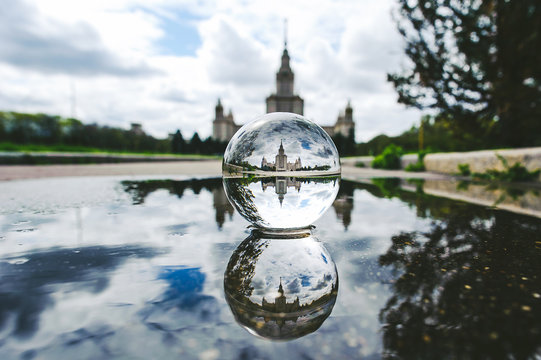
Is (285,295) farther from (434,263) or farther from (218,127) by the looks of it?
(218,127)

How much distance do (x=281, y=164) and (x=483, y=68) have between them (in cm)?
1602

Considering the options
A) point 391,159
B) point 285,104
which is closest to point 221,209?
point 391,159

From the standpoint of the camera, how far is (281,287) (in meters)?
1.46

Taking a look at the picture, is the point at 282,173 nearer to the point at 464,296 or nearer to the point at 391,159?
the point at 464,296

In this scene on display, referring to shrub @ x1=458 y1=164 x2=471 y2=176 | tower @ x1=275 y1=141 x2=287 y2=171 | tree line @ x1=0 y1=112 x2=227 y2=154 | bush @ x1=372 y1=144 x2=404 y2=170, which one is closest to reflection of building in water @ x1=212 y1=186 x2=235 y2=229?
tower @ x1=275 y1=141 x2=287 y2=171

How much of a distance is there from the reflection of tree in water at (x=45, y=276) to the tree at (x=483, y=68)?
15959 mm

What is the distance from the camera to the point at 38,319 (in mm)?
1200

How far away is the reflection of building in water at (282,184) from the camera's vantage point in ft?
7.27

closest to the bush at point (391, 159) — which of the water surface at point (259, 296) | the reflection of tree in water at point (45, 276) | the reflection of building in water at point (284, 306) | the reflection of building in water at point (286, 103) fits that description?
the water surface at point (259, 296)

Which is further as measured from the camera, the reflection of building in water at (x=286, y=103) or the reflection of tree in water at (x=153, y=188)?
the reflection of building in water at (x=286, y=103)

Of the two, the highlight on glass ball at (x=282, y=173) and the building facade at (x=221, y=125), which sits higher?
the building facade at (x=221, y=125)

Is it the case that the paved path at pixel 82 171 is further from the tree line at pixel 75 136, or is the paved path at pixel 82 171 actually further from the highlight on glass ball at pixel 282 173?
the tree line at pixel 75 136

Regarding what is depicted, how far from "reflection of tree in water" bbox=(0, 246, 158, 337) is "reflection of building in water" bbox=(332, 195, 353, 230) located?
195 cm

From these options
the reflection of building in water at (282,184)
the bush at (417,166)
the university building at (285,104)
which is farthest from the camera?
the university building at (285,104)
